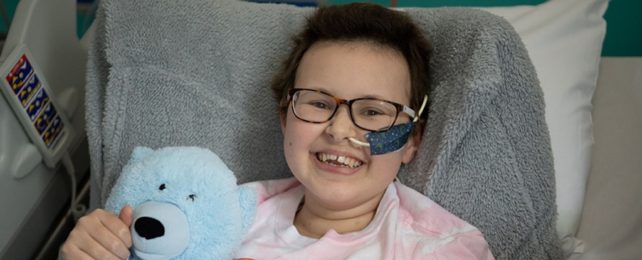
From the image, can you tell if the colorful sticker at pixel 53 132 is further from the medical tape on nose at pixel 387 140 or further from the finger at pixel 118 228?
the medical tape on nose at pixel 387 140

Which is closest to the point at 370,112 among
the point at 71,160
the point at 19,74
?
the point at 19,74

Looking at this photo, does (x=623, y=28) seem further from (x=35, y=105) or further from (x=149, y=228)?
(x=35, y=105)

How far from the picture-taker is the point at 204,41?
4.41 ft

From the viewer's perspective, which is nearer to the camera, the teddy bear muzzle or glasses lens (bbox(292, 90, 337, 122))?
the teddy bear muzzle

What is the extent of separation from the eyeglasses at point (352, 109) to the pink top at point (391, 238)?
20cm

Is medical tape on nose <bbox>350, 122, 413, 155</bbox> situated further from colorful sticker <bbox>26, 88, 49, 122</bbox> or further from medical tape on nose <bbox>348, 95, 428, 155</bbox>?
colorful sticker <bbox>26, 88, 49, 122</bbox>

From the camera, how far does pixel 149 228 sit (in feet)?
3.06

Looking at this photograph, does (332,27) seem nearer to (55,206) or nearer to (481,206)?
(481,206)

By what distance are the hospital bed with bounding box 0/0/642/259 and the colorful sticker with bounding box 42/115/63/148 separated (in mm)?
33

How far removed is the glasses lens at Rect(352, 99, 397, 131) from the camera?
3.56ft

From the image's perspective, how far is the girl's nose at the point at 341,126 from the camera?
107cm

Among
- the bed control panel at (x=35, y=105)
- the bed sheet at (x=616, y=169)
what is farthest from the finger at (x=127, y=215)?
the bed sheet at (x=616, y=169)

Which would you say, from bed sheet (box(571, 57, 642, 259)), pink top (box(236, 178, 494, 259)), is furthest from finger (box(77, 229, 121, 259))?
bed sheet (box(571, 57, 642, 259))

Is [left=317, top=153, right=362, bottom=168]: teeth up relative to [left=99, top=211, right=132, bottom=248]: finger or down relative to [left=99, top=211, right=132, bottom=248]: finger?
up
